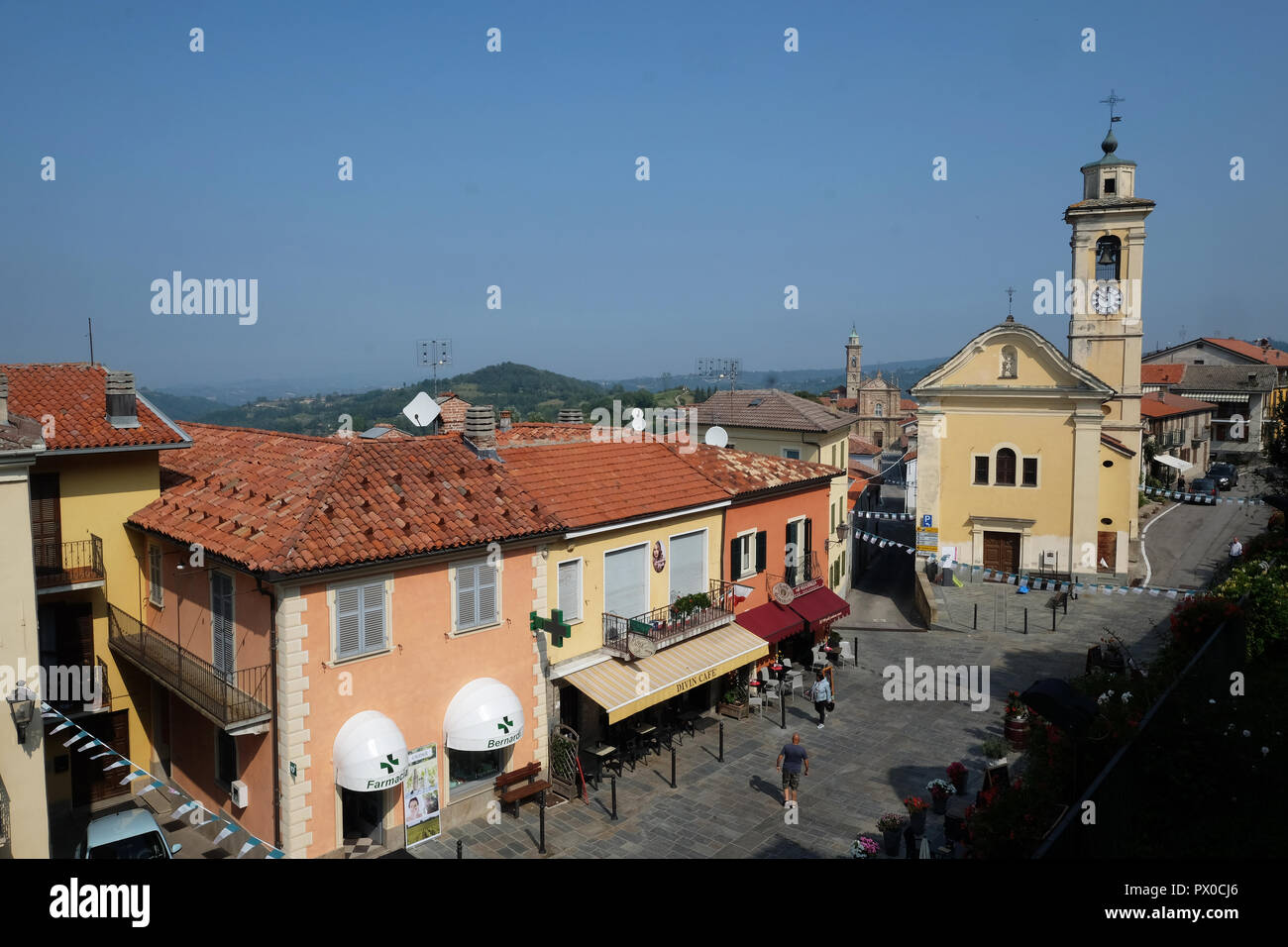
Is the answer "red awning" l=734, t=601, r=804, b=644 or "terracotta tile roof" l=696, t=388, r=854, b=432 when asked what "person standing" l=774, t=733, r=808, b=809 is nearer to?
"red awning" l=734, t=601, r=804, b=644

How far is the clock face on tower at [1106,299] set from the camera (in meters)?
38.6

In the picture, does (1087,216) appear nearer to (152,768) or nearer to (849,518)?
(849,518)

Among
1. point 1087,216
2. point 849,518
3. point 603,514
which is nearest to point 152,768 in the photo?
point 603,514

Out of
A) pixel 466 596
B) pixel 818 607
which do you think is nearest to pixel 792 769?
pixel 466 596

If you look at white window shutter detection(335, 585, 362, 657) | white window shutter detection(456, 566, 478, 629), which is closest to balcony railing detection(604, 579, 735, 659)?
white window shutter detection(456, 566, 478, 629)

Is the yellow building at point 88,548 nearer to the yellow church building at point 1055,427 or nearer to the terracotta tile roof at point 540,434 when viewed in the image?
the terracotta tile roof at point 540,434

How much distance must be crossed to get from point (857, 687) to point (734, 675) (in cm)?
398

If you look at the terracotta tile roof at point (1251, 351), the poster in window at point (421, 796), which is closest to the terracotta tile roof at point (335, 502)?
the poster in window at point (421, 796)

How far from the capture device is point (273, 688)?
14844mm

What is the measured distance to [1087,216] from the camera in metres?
38.2

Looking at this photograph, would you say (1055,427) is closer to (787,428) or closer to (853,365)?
(787,428)

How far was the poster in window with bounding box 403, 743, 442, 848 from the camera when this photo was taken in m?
15.9

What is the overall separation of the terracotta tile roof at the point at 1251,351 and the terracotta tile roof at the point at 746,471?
83.1 m

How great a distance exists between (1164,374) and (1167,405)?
869 inches
